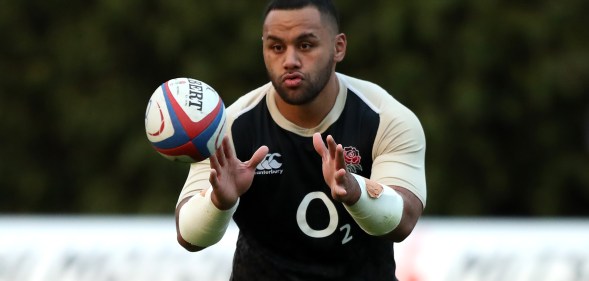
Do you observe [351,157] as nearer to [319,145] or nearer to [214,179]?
[319,145]

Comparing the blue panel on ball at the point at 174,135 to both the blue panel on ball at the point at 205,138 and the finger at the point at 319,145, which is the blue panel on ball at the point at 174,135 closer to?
the blue panel on ball at the point at 205,138

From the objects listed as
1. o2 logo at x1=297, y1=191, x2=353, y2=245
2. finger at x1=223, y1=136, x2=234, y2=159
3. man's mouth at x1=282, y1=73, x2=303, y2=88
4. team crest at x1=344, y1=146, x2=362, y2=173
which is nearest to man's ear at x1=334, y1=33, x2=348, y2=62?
man's mouth at x1=282, y1=73, x2=303, y2=88

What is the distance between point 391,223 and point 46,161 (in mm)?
9519

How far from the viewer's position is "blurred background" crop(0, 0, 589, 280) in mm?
12562

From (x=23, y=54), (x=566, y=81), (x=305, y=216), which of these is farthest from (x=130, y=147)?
(x=305, y=216)

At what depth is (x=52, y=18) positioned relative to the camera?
13688 mm

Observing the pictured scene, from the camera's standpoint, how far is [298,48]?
529 centimetres

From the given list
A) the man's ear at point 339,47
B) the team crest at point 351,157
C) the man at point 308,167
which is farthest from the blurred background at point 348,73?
the team crest at point 351,157

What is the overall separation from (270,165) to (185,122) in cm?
63

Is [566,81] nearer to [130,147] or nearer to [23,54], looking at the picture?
[130,147]

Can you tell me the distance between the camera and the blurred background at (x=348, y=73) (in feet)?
41.2

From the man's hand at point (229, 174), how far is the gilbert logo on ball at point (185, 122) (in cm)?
5

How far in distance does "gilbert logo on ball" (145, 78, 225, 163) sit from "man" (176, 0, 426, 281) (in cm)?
24

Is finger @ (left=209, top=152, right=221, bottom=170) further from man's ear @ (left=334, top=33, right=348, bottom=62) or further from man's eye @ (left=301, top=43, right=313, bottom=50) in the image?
man's ear @ (left=334, top=33, right=348, bottom=62)
